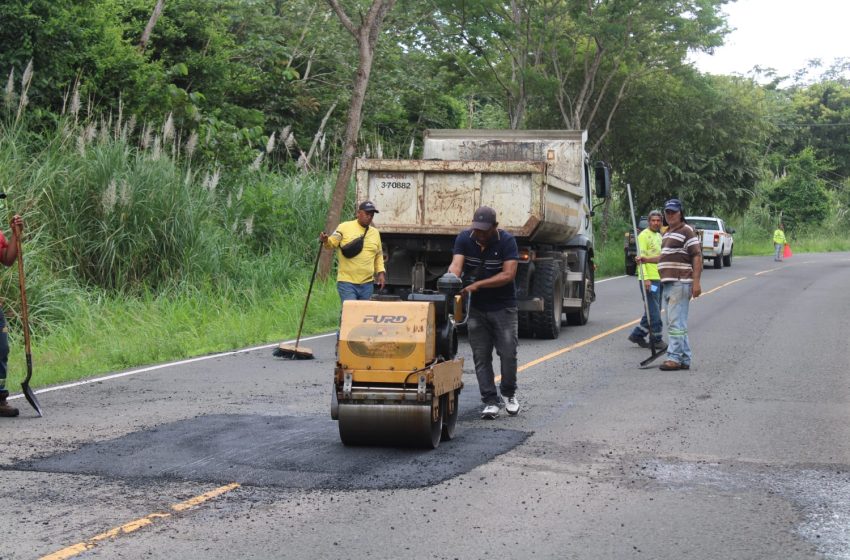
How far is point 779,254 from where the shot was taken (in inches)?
1903

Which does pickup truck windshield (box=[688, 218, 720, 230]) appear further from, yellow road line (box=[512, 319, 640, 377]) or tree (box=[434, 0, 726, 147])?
yellow road line (box=[512, 319, 640, 377])

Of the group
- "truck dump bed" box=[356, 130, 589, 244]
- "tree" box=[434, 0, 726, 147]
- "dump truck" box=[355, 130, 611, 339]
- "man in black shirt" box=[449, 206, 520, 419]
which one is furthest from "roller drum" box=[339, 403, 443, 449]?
"tree" box=[434, 0, 726, 147]

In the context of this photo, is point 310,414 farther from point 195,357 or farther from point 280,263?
point 280,263

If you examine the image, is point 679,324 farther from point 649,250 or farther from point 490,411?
point 490,411

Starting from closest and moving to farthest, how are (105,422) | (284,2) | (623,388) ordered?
(105,422) < (623,388) < (284,2)

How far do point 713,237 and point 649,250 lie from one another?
24.8m

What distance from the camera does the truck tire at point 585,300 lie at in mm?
18750

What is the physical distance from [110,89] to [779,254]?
3287cm

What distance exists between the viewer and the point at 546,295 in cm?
1634

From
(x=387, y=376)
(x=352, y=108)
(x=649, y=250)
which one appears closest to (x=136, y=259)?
(x=352, y=108)

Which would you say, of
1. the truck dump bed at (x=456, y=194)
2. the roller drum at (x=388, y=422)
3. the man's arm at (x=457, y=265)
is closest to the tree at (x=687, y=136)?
the truck dump bed at (x=456, y=194)

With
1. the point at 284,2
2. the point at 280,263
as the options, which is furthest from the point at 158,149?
the point at 284,2

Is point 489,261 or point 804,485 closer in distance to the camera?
point 804,485

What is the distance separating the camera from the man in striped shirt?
1350cm
